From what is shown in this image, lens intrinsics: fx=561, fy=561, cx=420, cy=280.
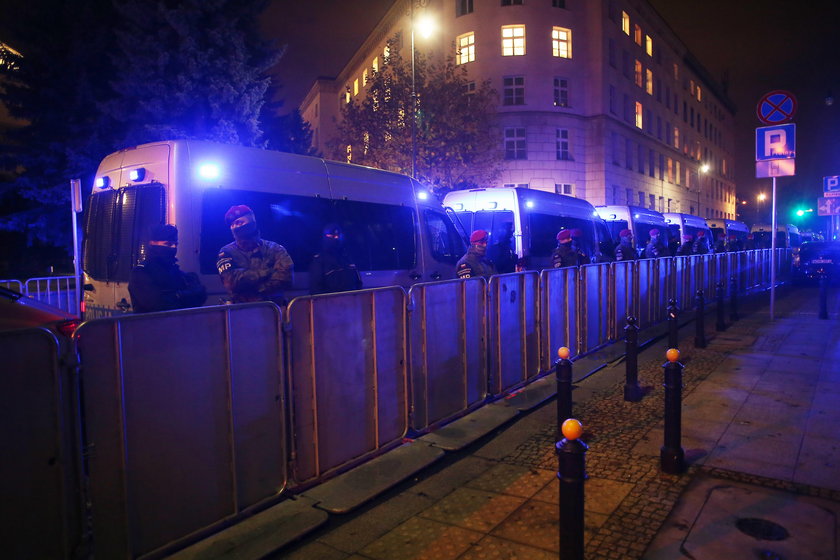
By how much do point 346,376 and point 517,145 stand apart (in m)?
32.9

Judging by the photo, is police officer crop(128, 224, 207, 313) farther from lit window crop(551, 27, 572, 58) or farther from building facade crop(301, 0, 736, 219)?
lit window crop(551, 27, 572, 58)

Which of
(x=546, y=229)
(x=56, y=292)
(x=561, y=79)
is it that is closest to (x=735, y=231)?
(x=561, y=79)

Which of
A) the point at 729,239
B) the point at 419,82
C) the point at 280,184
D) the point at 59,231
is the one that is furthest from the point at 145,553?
the point at 729,239

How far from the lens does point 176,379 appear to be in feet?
10.8

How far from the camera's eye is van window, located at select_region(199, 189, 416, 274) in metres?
6.37

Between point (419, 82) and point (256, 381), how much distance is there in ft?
73.3

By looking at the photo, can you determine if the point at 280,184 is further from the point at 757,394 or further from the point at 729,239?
the point at 729,239

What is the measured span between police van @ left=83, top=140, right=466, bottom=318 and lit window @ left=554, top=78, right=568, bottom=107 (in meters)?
30.3

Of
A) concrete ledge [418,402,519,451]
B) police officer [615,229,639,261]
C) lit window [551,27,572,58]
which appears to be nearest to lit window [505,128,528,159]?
lit window [551,27,572,58]

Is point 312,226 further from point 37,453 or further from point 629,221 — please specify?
point 629,221

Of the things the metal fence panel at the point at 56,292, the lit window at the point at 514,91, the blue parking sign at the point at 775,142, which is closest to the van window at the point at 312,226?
the blue parking sign at the point at 775,142

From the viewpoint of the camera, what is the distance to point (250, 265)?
5574 mm

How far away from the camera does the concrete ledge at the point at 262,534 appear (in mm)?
3371

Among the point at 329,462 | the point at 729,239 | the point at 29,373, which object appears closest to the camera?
the point at 29,373
